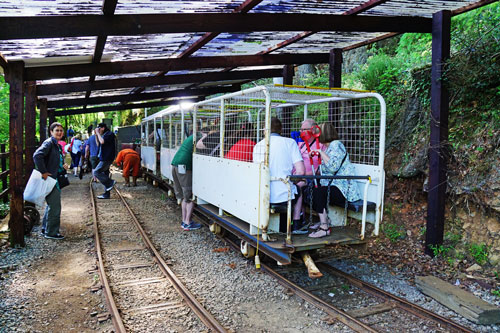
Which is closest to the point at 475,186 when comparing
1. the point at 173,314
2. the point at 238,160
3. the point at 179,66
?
the point at 238,160

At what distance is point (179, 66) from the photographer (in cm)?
873

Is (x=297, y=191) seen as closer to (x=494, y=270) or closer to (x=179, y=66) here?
(x=494, y=270)

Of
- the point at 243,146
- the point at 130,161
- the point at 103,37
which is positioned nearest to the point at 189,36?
the point at 103,37

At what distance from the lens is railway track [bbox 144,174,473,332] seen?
13.4 ft

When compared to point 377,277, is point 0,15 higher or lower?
higher

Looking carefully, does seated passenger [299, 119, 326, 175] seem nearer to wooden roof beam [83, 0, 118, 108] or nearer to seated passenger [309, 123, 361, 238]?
seated passenger [309, 123, 361, 238]

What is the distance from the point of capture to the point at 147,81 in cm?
1074

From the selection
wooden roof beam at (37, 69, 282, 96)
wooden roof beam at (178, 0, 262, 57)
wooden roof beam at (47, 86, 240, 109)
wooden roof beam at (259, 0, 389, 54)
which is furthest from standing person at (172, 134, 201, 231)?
wooden roof beam at (47, 86, 240, 109)

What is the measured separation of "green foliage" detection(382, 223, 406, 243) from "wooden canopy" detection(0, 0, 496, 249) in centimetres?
88

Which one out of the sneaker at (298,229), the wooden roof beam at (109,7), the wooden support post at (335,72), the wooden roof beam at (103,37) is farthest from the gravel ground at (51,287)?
the wooden support post at (335,72)

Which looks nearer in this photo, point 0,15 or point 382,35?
point 0,15

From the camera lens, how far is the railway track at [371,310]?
4091 mm

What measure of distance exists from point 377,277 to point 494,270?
59.2 inches

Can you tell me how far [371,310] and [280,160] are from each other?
80.6 inches
